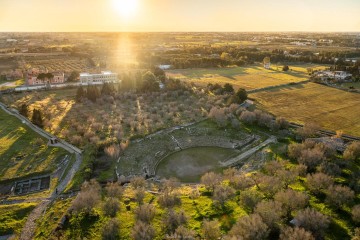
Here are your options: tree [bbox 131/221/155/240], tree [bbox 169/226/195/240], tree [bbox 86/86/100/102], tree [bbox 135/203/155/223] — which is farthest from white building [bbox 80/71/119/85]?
tree [bbox 169/226/195/240]

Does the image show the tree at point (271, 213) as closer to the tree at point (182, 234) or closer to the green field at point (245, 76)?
the tree at point (182, 234)

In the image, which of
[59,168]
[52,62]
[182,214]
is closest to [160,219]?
[182,214]

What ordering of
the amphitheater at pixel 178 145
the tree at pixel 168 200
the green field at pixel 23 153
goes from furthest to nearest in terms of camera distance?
1. the amphitheater at pixel 178 145
2. the green field at pixel 23 153
3. the tree at pixel 168 200

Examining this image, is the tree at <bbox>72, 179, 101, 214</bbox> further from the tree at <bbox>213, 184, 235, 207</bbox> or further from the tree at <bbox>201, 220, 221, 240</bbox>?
the tree at <bbox>213, 184, 235, 207</bbox>

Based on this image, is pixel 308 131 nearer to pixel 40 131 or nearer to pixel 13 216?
pixel 13 216

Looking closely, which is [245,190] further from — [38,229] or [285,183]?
[38,229]

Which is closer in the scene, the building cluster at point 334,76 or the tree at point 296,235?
the tree at point 296,235

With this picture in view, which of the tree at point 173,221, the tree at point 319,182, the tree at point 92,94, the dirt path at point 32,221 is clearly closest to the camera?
the tree at point 173,221

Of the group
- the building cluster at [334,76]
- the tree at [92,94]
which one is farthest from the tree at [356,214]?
the building cluster at [334,76]
